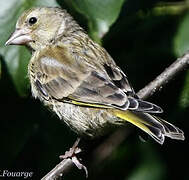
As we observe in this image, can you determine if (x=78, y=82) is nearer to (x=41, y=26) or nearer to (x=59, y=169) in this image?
(x=59, y=169)

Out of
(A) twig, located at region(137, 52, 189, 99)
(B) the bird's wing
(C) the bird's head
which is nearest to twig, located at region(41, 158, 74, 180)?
(B) the bird's wing

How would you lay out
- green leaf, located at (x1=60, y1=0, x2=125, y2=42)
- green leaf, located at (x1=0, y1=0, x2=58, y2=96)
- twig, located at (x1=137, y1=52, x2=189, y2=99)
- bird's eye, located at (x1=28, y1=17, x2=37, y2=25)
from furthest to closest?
1. bird's eye, located at (x1=28, y1=17, x2=37, y2=25)
2. twig, located at (x1=137, y1=52, x2=189, y2=99)
3. green leaf, located at (x1=0, y1=0, x2=58, y2=96)
4. green leaf, located at (x1=60, y1=0, x2=125, y2=42)

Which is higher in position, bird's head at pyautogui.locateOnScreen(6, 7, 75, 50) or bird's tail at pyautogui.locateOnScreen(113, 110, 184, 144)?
bird's head at pyautogui.locateOnScreen(6, 7, 75, 50)

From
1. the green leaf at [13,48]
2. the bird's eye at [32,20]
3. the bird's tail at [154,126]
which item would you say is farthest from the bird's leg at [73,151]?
the bird's eye at [32,20]

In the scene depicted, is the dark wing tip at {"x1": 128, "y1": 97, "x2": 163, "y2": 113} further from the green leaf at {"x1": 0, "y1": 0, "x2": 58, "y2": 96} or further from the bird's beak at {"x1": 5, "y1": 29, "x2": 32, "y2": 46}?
the bird's beak at {"x1": 5, "y1": 29, "x2": 32, "y2": 46}

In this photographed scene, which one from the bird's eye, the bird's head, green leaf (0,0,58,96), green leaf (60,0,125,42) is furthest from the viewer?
the bird's eye
